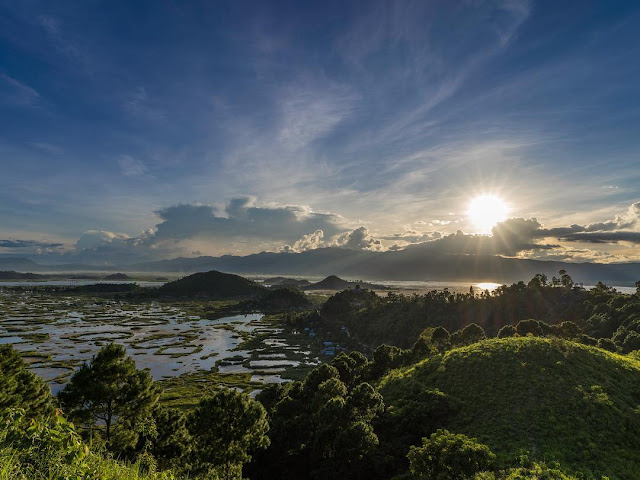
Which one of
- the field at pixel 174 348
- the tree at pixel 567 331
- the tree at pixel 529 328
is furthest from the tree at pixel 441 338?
the field at pixel 174 348

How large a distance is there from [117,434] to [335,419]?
2417 cm

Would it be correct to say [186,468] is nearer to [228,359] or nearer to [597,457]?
[597,457]

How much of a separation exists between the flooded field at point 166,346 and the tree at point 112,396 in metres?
61.4

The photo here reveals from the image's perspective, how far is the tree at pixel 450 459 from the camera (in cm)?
2545

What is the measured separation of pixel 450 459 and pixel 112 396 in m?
34.6

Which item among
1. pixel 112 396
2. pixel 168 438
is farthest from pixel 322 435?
pixel 112 396

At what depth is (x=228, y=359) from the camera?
401 ft

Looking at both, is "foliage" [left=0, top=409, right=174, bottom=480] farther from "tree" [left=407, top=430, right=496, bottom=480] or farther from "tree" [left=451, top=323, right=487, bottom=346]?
"tree" [left=451, top=323, right=487, bottom=346]

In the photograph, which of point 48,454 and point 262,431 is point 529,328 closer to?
point 262,431

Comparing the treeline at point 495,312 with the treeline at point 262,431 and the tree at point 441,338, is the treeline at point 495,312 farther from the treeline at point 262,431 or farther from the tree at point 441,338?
the treeline at point 262,431

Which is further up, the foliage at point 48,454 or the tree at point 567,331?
the foliage at point 48,454

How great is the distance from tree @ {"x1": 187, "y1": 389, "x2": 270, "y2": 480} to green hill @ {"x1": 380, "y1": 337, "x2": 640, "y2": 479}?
77.7ft

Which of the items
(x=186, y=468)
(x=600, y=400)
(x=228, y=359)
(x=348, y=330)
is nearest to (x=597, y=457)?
(x=600, y=400)

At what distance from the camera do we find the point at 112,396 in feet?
117
